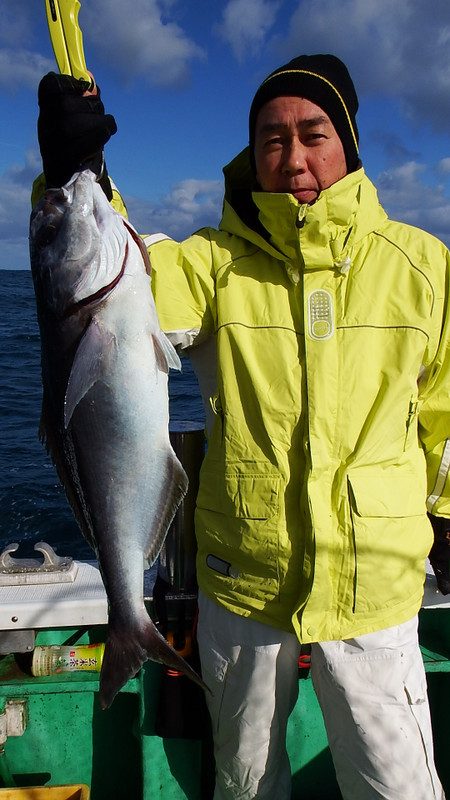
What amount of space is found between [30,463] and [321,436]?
28.3 ft

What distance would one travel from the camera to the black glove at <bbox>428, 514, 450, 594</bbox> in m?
2.80

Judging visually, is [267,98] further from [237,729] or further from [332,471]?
[237,729]

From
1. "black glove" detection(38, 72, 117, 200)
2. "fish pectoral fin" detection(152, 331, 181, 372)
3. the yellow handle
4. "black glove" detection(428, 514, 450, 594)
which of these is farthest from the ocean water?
the yellow handle

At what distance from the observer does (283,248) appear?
98.4 inches

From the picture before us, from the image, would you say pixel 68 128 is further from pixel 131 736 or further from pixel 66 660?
pixel 131 736

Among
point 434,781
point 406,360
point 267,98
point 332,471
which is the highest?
point 267,98

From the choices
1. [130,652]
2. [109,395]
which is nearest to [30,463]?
[130,652]

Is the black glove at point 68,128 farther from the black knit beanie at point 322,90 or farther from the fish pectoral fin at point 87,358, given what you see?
the black knit beanie at point 322,90

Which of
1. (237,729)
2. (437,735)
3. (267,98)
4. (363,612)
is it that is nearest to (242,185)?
(267,98)

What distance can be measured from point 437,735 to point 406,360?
7.42ft

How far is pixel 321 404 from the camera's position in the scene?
7.74ft

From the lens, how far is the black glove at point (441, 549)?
2797 millimetres

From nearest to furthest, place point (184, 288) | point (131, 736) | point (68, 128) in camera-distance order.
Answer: point (68, 128), point (184, 288), point (131, 736)

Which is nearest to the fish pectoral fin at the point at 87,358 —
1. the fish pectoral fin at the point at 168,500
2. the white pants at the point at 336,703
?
the fish pectoral fin at the point at 168,500
